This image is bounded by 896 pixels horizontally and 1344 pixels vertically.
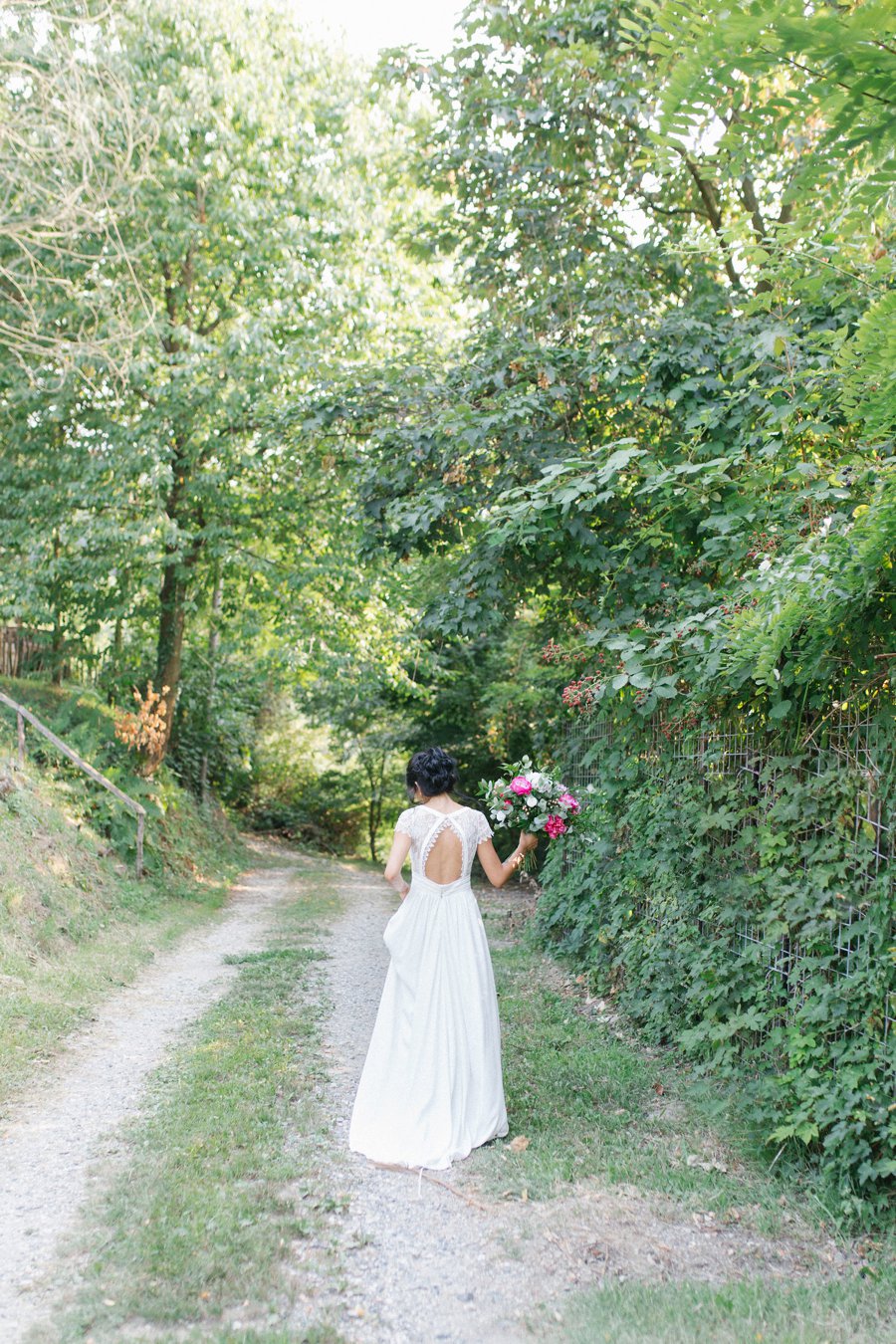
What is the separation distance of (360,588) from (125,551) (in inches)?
140

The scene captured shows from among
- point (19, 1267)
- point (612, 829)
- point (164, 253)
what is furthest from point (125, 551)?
point (19, 1267)

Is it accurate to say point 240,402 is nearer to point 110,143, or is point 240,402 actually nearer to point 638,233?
point 110,143

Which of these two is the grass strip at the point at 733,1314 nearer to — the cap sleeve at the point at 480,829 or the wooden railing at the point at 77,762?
the cap sleeve at the point at 480,829

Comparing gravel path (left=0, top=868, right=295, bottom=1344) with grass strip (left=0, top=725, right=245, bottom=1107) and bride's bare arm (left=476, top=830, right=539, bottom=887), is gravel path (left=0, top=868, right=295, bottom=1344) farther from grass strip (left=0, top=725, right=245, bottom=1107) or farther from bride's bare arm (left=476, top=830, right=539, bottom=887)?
bride's bare arm (left=476, top=830, right=539, bottom=887)

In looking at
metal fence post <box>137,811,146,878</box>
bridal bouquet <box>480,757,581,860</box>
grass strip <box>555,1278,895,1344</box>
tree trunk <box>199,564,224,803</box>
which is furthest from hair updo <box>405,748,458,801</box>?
tree trunk <box>199,564,224,803</box>

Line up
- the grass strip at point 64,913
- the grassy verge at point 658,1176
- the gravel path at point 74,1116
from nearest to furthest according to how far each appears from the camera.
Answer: the grassy verge at point 658,1176 → the gravel path at point 74,1116 → the grass strip at point 64,913

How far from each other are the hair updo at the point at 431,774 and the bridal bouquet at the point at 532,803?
21 cm

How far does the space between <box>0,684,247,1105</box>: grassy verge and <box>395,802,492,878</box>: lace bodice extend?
2.70 meters

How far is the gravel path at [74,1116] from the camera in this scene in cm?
358

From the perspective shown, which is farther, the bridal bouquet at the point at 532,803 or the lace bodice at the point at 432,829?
the bridal bouquet at the point at 532,803

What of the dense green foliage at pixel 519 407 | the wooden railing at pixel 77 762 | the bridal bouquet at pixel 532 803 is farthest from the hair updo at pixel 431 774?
the wooden railing at pixel 77 762

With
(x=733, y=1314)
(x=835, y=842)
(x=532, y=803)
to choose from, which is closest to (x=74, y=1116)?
(x=532, y=803)

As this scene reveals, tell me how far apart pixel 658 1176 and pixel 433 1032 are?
1268mm

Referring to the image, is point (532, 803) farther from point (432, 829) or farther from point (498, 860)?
point (432, 829)
